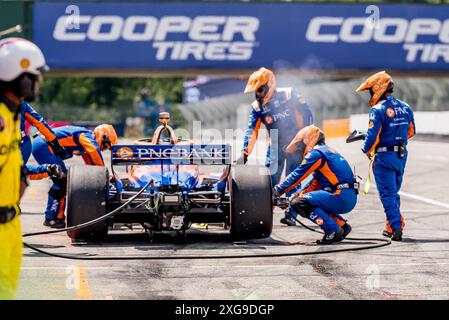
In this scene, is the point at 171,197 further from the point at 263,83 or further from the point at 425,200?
the point at 425,200

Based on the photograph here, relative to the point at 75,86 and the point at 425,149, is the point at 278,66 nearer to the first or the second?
the point at 425,149

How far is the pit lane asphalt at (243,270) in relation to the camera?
779cm

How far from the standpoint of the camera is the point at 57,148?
11781mm

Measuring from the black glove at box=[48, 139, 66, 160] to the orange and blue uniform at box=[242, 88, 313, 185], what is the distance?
258 cm

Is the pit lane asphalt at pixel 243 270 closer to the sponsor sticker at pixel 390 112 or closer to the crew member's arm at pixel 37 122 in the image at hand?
the crew member's arm at pixel 37 122

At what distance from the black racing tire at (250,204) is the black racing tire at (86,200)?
1.39 metres

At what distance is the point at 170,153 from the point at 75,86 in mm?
52542

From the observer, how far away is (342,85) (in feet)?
134

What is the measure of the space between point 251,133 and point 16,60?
24.5 ft

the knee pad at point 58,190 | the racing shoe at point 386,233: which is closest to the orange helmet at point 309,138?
the racing shoe at point 386,233

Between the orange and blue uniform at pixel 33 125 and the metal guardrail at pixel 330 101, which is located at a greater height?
the metal guardrail at pixel 330 101

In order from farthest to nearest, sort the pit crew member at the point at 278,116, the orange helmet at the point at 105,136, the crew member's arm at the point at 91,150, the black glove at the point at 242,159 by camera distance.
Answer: the pit crew member at the point at 278,116 → the orange helmet at the point at 105,136 → the black glove at the point at 242,159 → the crew member's arm at the point at 91,150

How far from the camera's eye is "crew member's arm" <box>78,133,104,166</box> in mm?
11820
